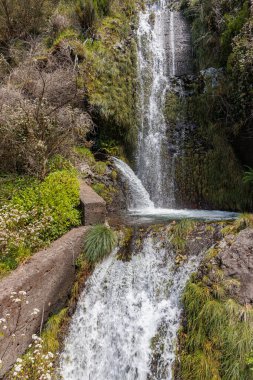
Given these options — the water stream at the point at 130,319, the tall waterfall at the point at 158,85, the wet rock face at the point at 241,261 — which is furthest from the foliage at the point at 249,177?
the water stream at the point at 130,319

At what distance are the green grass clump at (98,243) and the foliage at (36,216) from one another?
0.54 metres

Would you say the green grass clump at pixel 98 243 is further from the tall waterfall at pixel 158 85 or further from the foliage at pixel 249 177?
the foliage at pixel 249 177

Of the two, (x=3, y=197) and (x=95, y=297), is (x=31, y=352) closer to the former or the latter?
(x=95, y=297)

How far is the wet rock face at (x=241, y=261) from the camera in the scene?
4.12 meters

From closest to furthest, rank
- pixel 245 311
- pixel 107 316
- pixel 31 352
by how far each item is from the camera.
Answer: pixel 245 311 → pixel 31 352 → pixel 107 316

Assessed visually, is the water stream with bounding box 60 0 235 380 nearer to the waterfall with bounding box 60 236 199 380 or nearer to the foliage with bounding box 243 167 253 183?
the waterfall with bounding box 60 236 199 380

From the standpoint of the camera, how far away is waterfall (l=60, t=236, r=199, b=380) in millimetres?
4265

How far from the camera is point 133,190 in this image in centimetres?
912

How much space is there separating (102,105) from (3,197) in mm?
4617

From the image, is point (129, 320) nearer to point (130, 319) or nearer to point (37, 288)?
point (130, 319)

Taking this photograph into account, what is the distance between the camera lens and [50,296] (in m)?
4.93

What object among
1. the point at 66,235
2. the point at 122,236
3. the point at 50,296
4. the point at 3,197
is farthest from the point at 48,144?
the point at 50,296

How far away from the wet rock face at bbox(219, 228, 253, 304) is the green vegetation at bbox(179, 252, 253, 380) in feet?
0.41

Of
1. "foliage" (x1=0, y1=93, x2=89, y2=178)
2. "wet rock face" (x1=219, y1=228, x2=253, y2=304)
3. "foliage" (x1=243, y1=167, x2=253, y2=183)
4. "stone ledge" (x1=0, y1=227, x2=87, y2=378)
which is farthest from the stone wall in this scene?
"foliage" (x1=243, y1=167, x2=253, y2=183)
